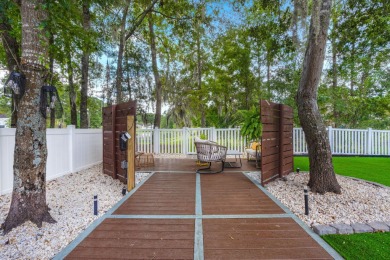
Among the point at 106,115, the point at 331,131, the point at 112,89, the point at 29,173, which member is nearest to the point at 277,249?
the point at 29,173

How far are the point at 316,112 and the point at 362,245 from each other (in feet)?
7.47

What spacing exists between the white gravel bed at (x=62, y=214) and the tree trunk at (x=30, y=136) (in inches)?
7.5

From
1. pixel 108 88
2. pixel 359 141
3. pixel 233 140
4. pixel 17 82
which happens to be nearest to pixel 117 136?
pixel 17 82

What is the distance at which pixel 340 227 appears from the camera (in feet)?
7.70

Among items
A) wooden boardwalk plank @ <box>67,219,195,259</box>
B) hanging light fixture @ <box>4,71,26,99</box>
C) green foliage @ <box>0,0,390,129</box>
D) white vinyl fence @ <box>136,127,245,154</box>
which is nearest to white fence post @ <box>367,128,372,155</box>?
green foliage @ <box>0,0,390,129</box>

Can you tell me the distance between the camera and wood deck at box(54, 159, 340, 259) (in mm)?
1947

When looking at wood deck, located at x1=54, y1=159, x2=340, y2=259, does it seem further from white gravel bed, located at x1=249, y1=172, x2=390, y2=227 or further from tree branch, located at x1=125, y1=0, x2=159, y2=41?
tree branch, located at x1=125, y1=0, x2=159, y2=41

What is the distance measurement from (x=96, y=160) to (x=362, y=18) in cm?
834

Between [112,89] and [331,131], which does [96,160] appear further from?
[331,131]

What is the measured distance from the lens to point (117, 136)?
462 cm

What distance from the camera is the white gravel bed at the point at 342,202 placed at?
2697 millimetres

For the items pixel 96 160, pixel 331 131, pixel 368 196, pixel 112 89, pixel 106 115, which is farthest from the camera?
pixel 112 89

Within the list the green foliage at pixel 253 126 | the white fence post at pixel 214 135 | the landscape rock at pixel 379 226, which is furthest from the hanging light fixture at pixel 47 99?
the white fence post at pixel 214 135

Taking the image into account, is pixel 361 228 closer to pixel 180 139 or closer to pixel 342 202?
pixel 342 202
